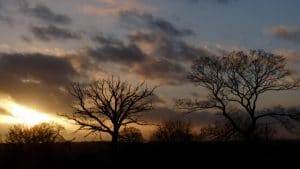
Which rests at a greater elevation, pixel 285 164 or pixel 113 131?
pixel 113 131

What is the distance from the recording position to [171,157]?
169 ft

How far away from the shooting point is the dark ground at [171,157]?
49.4 m

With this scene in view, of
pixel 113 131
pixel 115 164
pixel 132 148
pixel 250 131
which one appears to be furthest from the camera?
pixel 113 131

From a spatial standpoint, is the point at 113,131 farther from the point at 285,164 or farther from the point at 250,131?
the point at 285,164

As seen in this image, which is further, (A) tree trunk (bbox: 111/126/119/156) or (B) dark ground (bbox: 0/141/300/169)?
(A) tree trunk (bbox: 111/126/119/156)

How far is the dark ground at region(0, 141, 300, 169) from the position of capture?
49375 millimetres

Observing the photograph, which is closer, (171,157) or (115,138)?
→ (171,157)

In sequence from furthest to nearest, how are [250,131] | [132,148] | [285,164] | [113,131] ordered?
1. [113,131]
2. [250,131]
3. [132,148]
4. [285,164]

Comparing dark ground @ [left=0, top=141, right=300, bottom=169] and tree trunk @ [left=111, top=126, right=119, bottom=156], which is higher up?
tree trunk @ [left=111, top=126, right=119, bottom=156]

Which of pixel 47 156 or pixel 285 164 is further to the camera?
pixel 47 156

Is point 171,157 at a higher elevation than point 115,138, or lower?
lower

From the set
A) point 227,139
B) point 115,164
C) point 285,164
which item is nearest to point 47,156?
point 115,164

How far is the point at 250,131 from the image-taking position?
2349 inches

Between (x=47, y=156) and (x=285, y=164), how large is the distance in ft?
79.7
